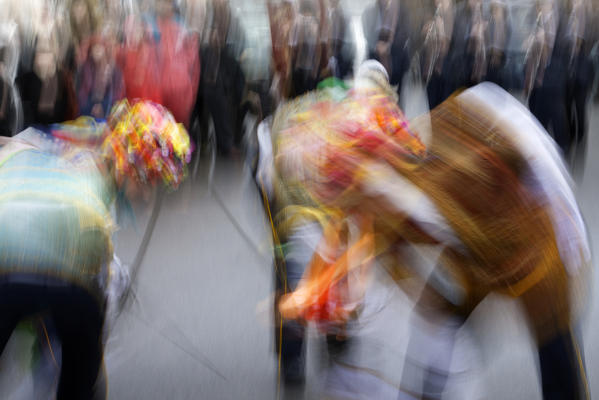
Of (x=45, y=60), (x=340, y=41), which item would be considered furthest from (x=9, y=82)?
(x=340, y=41)

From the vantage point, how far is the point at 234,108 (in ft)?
22.5

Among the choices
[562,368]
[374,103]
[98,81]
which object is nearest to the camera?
[562,368]

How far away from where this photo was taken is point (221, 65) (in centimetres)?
665

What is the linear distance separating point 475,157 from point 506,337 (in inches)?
81.2

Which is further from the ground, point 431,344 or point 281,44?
point 431,344

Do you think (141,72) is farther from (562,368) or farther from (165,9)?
(562,368)

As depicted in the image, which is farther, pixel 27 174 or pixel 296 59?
pixel 296 59

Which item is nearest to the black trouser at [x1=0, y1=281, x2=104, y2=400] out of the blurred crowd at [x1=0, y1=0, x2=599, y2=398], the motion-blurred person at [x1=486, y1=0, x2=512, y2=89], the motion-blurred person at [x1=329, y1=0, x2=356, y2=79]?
the blurred crowd at [x1=0, y1=0, x2=599, y2=398]

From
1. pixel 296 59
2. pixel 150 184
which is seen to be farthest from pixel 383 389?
pixel 296 59

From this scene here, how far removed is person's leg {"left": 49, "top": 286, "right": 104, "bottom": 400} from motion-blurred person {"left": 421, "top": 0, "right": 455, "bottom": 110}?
4.70 m

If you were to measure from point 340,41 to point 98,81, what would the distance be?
2.09 metres

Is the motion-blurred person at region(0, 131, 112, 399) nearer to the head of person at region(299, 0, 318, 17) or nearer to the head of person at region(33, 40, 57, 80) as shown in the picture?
the head of person at region(33, 40, 57, 80)

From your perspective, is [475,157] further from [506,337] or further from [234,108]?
[234,108]

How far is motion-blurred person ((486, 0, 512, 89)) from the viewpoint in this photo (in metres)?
6.55
